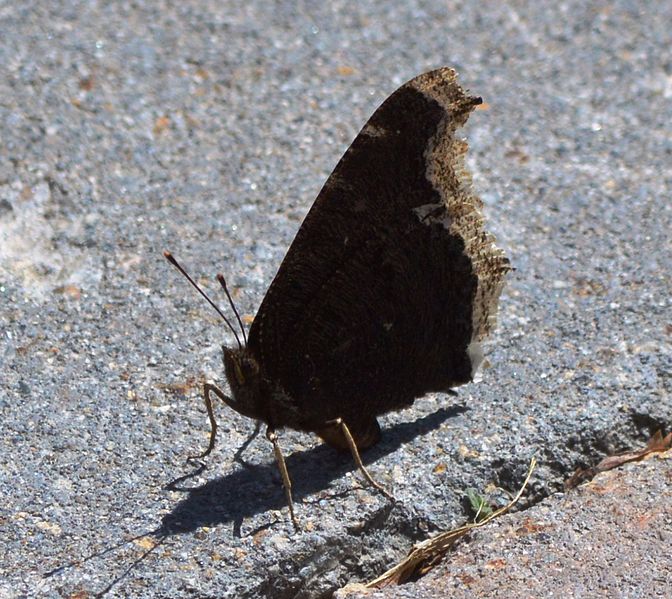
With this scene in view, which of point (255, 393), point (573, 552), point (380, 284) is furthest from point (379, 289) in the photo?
point (573, 552)

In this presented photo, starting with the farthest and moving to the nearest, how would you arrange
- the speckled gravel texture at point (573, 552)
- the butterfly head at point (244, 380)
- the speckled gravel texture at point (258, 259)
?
the butterfly head at point (244, 380) → the speckled gravel texture at point (258, 259) → the speckled gravel texture at point (573, 552)

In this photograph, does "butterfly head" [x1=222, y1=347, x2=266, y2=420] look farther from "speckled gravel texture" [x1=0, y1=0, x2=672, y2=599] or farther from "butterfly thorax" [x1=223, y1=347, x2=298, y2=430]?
"speckled gravel texture" [x1=0, y1=0, x2=672, y2=599]

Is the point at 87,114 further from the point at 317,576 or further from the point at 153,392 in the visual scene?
the point at 317,576

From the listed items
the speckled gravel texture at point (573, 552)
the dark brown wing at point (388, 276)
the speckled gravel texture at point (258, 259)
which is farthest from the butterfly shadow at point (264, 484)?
the speckled gravel texture at point (573, 552)

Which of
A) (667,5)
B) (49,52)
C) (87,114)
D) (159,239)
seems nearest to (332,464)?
(159,239)

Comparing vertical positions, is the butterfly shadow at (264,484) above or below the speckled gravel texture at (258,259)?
below

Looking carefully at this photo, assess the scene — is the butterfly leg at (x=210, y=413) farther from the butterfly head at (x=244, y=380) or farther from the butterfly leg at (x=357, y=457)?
the butterfly leg at (x=357, y=457)
